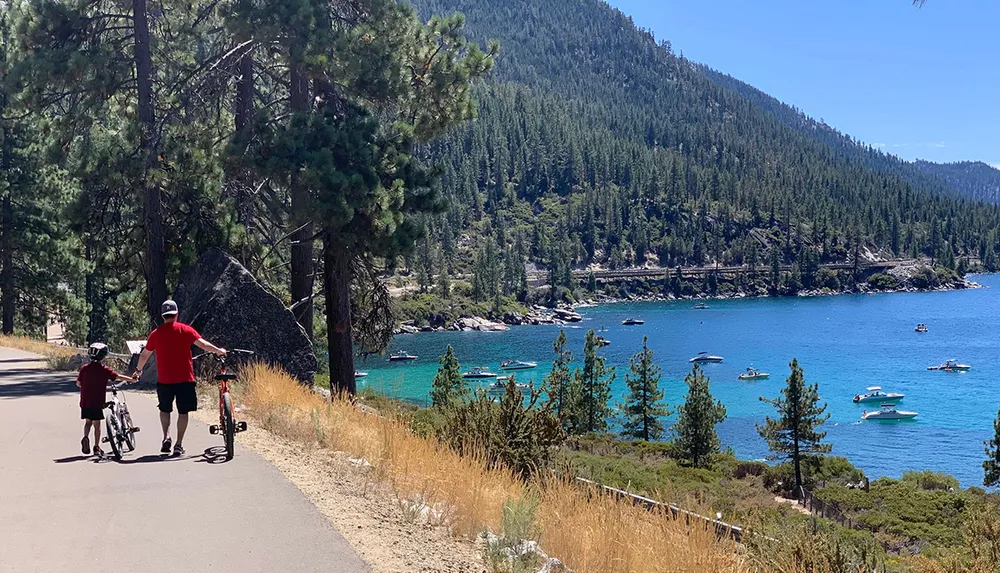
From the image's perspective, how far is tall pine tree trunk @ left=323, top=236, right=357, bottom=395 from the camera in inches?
720

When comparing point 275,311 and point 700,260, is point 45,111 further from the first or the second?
point 700,260

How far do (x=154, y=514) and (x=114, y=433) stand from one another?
273cm

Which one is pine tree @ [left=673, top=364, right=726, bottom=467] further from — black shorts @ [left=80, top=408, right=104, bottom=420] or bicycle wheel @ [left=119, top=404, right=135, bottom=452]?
black shorts @ [left=80, top=408, right=104, bottom=420]

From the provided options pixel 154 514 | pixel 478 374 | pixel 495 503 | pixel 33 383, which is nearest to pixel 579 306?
pixel 478 374

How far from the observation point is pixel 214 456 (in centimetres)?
886

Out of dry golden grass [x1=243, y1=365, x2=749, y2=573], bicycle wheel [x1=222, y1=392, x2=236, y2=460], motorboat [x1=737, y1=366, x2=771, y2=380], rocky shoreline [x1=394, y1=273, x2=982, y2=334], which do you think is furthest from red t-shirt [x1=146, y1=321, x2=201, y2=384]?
rocky shoreline [x1=394, y1=273, x2=982, y2=334]

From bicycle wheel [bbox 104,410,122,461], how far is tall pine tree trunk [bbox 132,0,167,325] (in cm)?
1063

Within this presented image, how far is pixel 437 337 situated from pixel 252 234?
331ft

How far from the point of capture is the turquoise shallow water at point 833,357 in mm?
52031

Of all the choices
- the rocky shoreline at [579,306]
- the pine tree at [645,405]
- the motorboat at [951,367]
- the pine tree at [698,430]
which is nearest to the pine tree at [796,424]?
the pine tree at [698,430]

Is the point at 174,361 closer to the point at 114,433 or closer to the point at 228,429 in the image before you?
the point at 228,429

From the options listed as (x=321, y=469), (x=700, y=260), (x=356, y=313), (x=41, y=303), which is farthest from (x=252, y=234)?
(x=700, y=260)

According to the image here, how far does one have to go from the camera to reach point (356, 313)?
2088cm

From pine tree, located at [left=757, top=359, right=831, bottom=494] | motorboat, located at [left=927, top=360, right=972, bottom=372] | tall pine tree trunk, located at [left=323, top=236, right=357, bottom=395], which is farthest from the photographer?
motorboat, located at [left=927, top=360, right=972, bottom=372]
